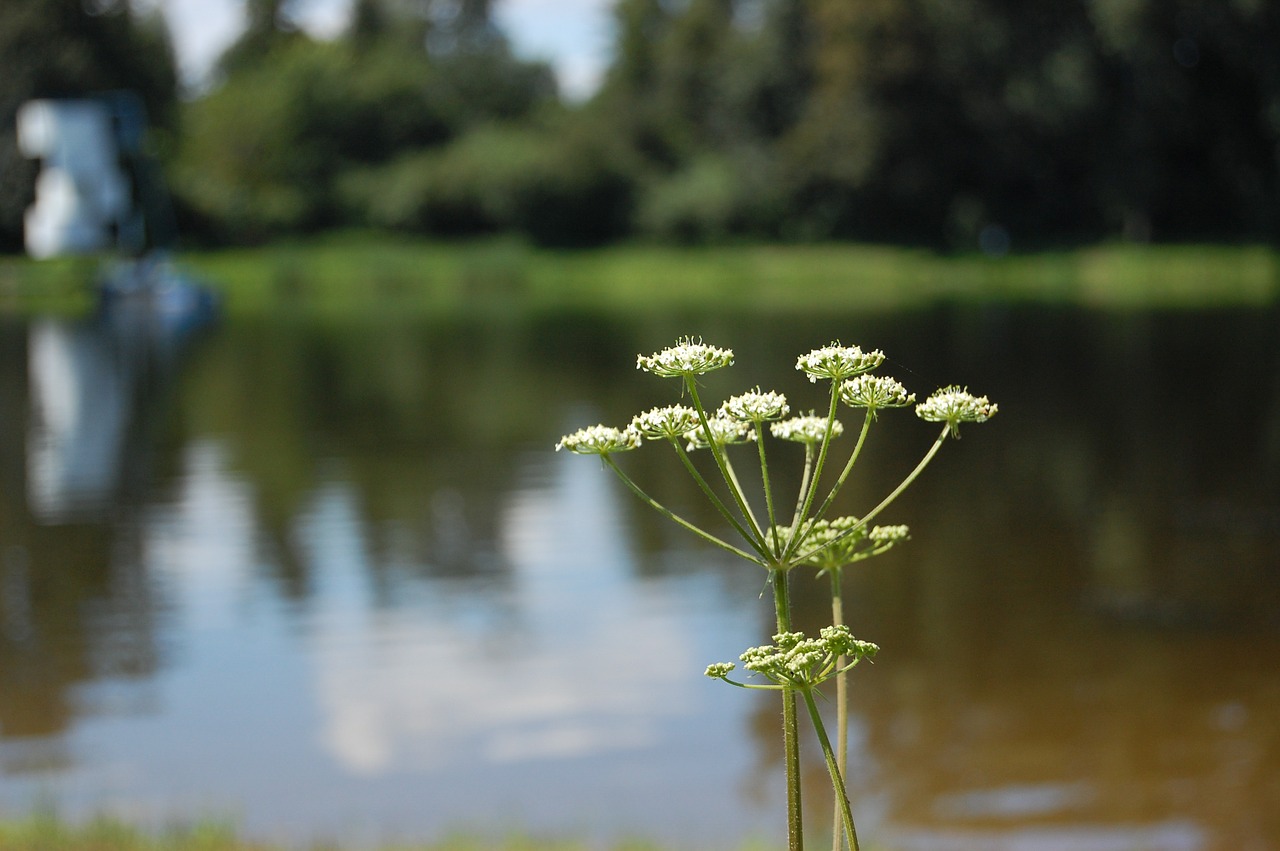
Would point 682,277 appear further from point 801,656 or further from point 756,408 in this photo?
point 801,656

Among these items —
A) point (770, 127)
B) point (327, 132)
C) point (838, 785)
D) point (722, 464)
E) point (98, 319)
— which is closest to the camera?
point (838, 785)

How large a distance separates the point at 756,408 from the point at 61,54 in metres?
80.9

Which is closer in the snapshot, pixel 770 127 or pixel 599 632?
pixel 599 632

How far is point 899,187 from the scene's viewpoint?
66750 mm

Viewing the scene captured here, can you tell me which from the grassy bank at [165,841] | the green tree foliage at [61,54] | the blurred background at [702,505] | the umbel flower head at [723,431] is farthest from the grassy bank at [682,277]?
the umbel flower head at [723,431]

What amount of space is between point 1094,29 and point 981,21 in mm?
4945

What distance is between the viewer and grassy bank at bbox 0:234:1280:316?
5875cm

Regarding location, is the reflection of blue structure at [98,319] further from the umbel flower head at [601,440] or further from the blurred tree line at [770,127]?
the umbel flower head at [601,440]

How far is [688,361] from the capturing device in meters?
1.99

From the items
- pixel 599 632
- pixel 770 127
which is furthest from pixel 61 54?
pixel 599 632

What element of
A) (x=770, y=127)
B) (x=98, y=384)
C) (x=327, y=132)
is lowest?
(x=98, y=384)

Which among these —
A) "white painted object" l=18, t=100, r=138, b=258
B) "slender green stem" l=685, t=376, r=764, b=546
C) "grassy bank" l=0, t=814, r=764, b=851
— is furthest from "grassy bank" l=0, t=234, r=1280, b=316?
"slender green stem" l=685, t=376, r=764, b=546

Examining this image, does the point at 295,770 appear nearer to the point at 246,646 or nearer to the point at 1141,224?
the point at 246,646

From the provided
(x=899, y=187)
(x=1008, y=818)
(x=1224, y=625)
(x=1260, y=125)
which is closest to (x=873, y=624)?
(x=1224, y=625)
